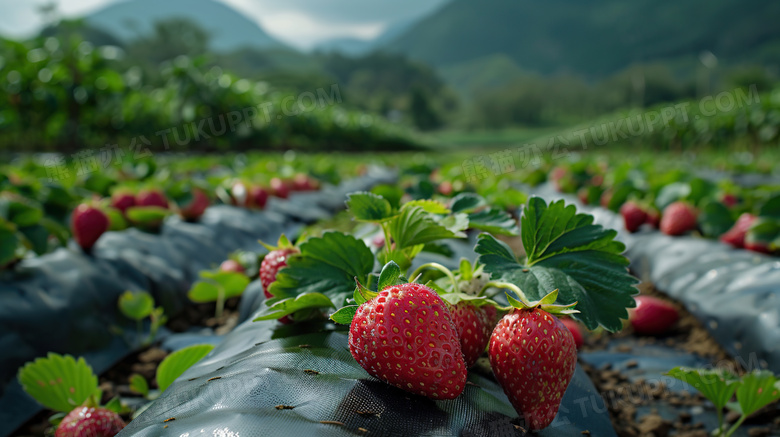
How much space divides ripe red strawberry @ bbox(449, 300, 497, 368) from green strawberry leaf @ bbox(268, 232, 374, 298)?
21 centimetres

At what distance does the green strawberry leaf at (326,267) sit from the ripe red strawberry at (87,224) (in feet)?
5.16

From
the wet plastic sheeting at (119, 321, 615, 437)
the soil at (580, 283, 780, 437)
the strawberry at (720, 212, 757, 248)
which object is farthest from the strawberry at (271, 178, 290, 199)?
the wet plastic sheeting at (119, 321, 615, 437)

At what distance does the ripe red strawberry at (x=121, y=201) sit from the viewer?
2.90m

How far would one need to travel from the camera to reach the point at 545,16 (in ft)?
529

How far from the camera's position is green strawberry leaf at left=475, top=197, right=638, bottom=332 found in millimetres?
944

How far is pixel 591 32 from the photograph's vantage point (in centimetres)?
14288

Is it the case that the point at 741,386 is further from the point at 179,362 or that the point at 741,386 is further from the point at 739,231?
the point at 739,231

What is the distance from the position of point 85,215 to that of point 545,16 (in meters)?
178

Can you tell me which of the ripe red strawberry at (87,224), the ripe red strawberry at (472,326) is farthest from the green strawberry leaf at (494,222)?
the ripe red strawberry at (87,224)

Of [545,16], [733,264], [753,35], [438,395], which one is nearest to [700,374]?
[438,395]

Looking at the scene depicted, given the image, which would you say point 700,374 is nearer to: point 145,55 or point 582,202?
point 582,202

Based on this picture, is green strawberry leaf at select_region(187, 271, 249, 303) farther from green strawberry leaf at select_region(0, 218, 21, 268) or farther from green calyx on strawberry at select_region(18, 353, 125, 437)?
green calyx on strawberry at select_region(18, 353, 125, 437)

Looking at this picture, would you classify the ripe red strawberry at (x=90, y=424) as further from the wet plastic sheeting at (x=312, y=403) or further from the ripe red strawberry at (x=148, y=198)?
the ripe red strawberry at (x=148, y=198)

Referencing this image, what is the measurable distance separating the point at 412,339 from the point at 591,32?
161 m
